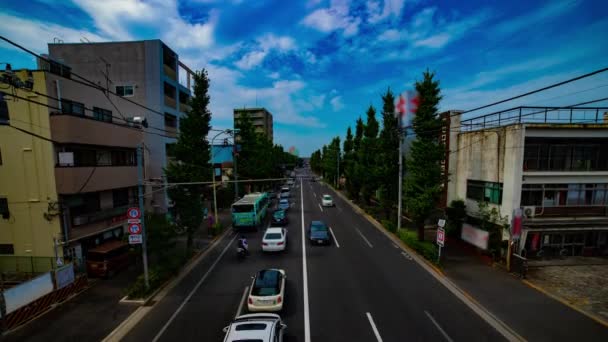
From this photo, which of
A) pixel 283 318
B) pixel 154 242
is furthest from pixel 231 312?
pixel 154 242

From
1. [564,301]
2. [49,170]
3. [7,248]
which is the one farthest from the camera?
[7,248]

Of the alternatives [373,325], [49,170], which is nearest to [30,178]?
[49,170]

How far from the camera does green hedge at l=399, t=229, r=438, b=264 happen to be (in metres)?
16.5

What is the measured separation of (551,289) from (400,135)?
13.6 m

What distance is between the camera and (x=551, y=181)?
1678 centimetres

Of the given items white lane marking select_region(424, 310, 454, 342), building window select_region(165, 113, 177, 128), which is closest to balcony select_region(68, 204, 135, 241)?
building window select_region(165, 113, 177, 128)

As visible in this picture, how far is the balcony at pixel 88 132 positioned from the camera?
14508 mm

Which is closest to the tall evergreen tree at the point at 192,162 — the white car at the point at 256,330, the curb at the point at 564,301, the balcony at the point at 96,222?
the balcony at the point at 96,222

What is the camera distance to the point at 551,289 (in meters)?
12.9

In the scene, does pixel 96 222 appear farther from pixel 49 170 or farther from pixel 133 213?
pixel 133 213

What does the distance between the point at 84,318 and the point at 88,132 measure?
1120 centimetres

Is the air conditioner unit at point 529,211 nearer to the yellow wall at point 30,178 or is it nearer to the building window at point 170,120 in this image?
the yellow wall at point 30,178

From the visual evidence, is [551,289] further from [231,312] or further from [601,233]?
[231,312]

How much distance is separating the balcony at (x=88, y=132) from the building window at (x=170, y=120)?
9433 mm
